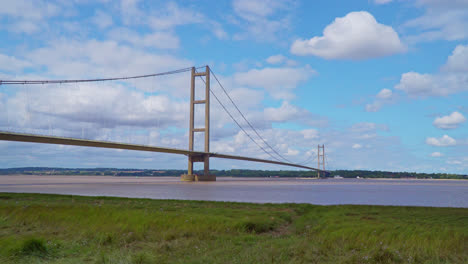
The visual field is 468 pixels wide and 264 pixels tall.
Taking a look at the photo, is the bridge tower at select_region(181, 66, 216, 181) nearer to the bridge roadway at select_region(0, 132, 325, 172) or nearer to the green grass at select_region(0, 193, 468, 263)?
the bridge roadway at select_region(0, 132, 325, 172)

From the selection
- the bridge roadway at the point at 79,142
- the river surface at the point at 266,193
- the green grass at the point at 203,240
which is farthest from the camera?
the bridge roadway at the point at 79,142

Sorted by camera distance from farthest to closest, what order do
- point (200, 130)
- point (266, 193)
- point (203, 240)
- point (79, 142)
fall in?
point (200, 130) → point (79, 142) → point (266, 193) → point (203, 240)

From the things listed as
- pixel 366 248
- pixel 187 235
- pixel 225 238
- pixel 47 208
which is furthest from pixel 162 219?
pixel 366 248

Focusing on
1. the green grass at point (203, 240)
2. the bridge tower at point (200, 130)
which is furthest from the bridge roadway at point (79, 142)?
the green grass at point (203, 240)

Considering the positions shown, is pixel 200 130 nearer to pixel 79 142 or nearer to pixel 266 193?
pixel 79 142

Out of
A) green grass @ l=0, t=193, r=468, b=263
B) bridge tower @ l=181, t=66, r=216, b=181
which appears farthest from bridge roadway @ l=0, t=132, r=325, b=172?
green grass @ l=0, t=193, r=468, b=263

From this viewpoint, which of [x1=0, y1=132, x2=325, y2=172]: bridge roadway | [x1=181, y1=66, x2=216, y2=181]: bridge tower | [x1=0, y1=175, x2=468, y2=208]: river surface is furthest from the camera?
[x1=181, y1=66, x2=216, y2=181]: bridge tower

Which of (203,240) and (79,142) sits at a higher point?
(79,142)

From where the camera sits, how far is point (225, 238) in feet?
30.3

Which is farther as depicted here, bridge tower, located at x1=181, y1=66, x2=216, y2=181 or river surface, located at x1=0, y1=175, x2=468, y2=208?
→ bridge tower, located at x1=181, y1=66, x2=216, y2=181

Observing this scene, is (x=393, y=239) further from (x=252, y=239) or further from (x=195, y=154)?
(x=195, y=154)

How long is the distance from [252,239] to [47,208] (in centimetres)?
821

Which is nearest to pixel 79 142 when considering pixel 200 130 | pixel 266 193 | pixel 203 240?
pixel 200 130

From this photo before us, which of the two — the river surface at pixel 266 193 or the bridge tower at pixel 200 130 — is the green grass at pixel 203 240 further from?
the bridge tower at pixel 200 130
